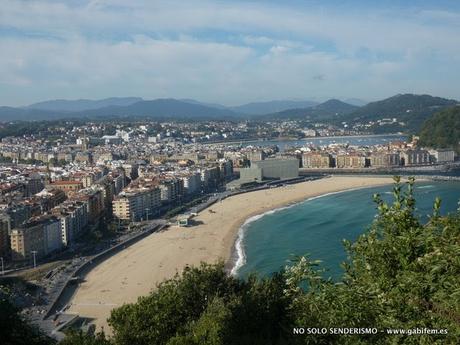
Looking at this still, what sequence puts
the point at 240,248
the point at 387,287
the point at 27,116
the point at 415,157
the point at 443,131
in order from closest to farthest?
the point at 387,287, the point at 240,248, the point at 415,157, the point at 443,131, the point at 27,116

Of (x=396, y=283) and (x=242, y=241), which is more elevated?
(x=396, y=283)

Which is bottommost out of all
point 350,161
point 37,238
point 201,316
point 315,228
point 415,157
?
point 315,228

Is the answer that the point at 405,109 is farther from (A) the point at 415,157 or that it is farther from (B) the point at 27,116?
(B) the point at 27,116

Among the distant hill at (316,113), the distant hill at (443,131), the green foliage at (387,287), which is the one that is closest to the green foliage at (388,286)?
the green foliage at (387,287)

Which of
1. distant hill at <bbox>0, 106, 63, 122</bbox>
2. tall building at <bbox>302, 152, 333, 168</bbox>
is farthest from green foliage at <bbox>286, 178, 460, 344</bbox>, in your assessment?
distant hill at <bbox>0, 106, 63, 122</bbox>

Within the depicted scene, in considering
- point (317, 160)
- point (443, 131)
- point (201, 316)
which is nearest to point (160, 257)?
point (201, 316)

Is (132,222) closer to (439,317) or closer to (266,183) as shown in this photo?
(266,183)

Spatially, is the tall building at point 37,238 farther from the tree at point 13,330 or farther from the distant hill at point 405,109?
the distant hill at point 405,109
